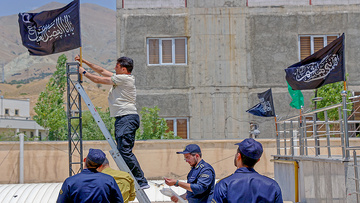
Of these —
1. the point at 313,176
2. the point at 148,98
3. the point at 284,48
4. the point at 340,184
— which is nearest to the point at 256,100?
the point at 284,48

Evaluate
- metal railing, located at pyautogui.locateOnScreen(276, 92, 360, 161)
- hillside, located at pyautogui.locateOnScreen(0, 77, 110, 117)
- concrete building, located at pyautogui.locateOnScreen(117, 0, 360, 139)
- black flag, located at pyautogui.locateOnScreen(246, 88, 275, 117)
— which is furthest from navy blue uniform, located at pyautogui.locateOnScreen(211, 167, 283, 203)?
hillside, located at pyautogui.locateOnScreen(0, 77, 110, 117)

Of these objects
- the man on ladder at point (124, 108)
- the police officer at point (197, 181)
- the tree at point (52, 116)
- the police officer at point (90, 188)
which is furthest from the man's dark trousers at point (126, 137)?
the tree at point (52, 116)

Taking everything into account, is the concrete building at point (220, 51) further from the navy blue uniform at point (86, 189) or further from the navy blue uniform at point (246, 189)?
the navy blue uniform at point (246, 189)

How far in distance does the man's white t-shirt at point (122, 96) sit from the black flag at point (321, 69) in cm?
514

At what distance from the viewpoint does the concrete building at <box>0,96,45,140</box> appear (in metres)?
72.7

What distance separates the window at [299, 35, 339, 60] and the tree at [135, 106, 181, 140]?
7.54 metres

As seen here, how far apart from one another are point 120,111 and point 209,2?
52.4ft

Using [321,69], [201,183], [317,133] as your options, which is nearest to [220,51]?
[317,133]

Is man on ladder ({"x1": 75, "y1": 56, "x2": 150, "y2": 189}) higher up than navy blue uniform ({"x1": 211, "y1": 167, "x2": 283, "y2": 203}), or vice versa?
man on ladder ({"x1": 75, "y1": 56, "x2": 150, "y2": 189})

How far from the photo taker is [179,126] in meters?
22.7

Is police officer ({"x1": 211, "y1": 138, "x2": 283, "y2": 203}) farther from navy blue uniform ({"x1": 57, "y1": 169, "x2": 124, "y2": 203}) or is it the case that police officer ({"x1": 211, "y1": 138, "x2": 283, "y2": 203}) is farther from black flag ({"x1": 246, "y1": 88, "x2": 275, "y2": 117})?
black flag ({"x1": 246, "y1": 88, "x2": 275, "y2": 117})

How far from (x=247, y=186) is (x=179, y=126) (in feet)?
59.0

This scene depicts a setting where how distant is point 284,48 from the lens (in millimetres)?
22922

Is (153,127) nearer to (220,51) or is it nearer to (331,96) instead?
(220,51)
